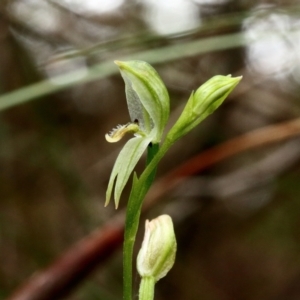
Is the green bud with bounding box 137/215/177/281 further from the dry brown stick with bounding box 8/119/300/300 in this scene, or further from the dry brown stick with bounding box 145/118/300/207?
the dry brown stick with bounding box 145/118/300/207

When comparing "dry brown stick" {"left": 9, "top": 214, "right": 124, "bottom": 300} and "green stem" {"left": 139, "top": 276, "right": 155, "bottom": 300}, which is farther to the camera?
"dry brown stick" {"left": 9, "top": 214, "right": 124, "bottom": 300}

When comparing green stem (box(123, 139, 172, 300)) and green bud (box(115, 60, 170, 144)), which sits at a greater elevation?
green bud (box(115, 60, 170, 144))

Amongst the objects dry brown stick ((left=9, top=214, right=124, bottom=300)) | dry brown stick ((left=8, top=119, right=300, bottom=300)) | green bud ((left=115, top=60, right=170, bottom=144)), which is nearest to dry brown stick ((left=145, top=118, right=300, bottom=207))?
dry brown stick ((left=8, top=119, right=300, bottom=300))

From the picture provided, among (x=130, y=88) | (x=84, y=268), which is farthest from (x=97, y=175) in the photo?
(x=130, y=88)

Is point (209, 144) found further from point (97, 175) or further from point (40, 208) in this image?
point (40, 208)

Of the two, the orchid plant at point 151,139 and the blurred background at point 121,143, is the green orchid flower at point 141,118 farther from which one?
the blurred background at point 121,143

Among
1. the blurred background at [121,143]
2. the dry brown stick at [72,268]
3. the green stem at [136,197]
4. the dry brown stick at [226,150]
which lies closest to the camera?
the green stem at [136,197]

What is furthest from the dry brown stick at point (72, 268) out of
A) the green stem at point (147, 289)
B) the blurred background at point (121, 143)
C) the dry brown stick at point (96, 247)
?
the green stem at point (147, 289)
